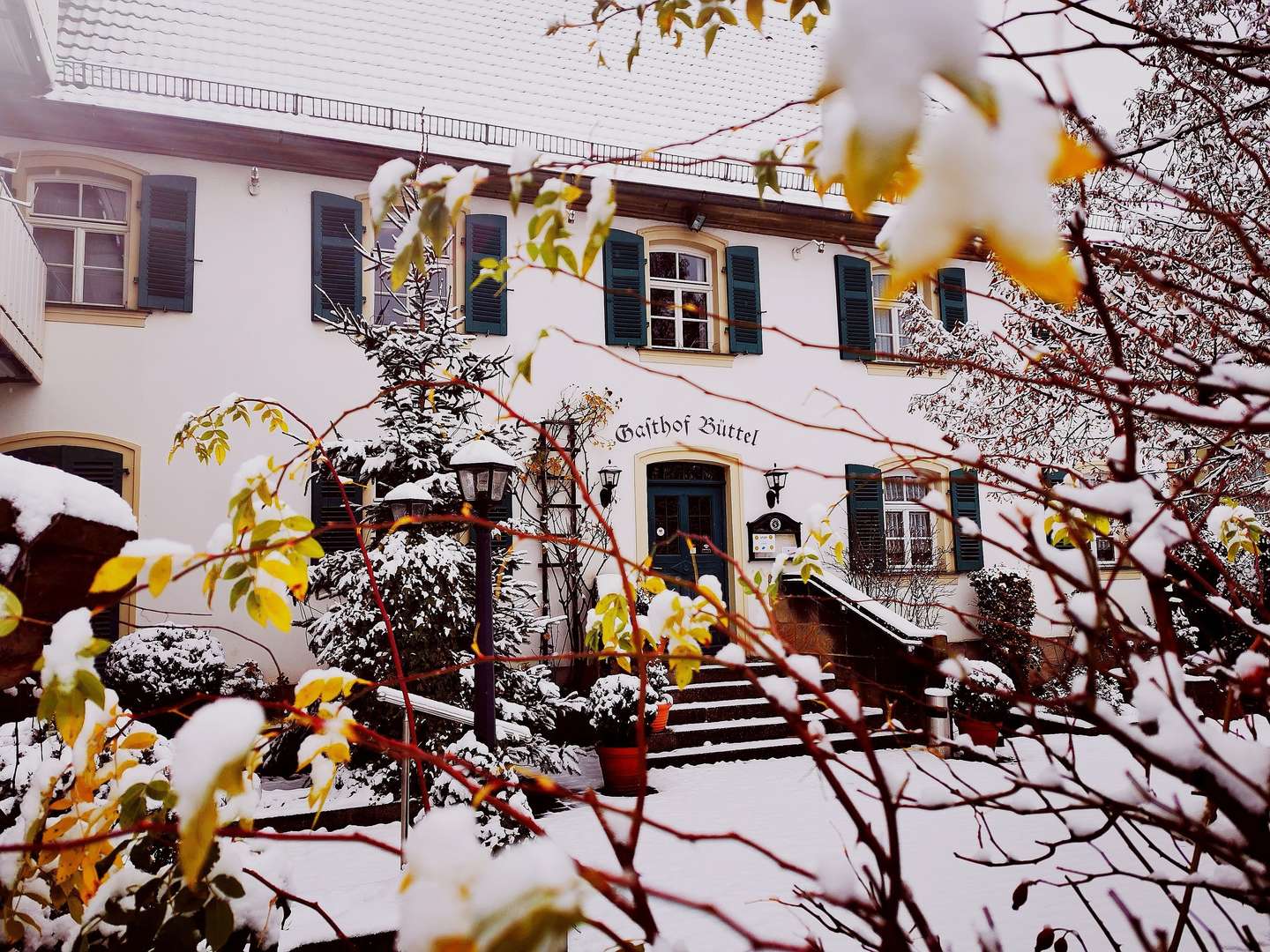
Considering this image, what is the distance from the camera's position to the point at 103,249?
7.95 m

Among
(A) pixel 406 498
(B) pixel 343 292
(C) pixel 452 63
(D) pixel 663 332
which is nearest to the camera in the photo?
(A) pixel 406 498

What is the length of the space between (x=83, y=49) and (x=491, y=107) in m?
4.27

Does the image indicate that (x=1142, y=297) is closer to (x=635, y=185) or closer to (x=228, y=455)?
(x=635, y=185)

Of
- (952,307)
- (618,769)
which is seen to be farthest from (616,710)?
(952,307)

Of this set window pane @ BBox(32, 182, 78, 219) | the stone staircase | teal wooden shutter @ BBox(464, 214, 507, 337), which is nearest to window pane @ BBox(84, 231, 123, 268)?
window pane @ BBox(32, 182, 78, 219)

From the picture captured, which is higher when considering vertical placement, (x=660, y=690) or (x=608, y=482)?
(x=608, y=482)

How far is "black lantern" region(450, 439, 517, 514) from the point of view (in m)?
4.05

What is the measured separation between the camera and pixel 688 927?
368 centimetres

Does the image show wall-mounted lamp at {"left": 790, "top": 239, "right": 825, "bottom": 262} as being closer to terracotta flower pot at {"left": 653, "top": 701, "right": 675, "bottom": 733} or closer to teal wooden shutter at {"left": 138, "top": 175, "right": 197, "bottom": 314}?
terracotta flower pot at {"left": 653, "top": 701, "right": 675, "bottom": 733}

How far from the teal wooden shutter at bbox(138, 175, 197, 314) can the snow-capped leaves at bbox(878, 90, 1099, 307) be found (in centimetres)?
888

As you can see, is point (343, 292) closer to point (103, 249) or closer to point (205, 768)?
point (103, 249)

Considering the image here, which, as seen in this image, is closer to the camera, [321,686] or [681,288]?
[321,686]

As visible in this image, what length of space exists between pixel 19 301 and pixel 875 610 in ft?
27.6

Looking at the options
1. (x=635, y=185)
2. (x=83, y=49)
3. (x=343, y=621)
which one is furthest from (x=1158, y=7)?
(x=83, y=49)
